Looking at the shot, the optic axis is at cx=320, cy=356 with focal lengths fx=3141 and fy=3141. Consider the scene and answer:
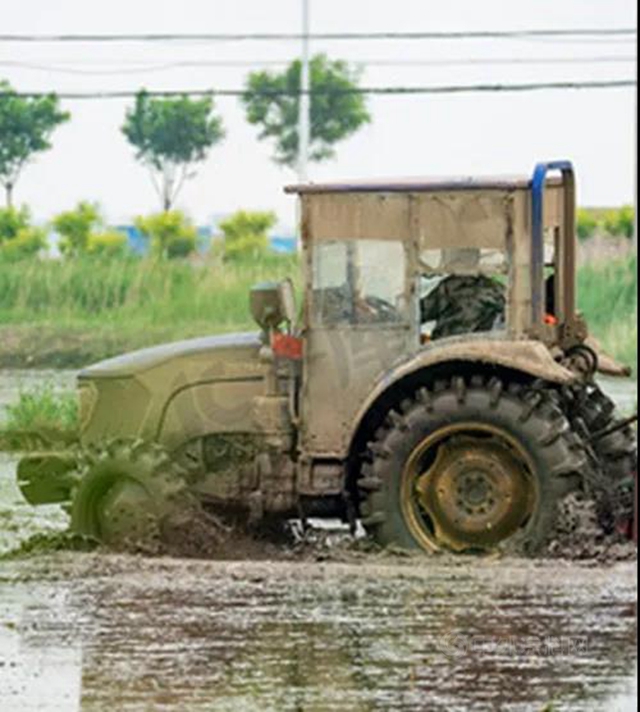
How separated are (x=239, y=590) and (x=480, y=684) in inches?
126

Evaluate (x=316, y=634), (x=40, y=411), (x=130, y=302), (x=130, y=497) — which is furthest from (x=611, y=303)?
(x=316, y=634)

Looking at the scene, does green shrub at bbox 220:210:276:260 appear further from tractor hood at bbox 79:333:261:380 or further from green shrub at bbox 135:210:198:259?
tractor hood at bbox 79:333:261:380

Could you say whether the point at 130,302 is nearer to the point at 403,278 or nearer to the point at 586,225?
the point at 586,225

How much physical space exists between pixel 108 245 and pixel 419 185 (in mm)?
30106

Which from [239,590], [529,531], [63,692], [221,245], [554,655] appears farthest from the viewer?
[221,245]

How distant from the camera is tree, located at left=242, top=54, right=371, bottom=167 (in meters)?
45.7

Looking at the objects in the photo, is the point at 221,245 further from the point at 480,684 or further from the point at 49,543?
the point at 480,684

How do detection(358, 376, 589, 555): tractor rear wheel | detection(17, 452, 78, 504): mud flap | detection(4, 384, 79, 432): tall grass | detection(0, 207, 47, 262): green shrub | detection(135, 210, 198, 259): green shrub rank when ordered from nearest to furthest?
detection(358, 376, 589, 555): tractor rear wheel, detection(17, 452, 78, 504): mud flap, detection(4, 384, 79, 432): tall grass, detection(135, 210, 198, 259): green shrub, detection(0, 207, 47, 262): green shrub

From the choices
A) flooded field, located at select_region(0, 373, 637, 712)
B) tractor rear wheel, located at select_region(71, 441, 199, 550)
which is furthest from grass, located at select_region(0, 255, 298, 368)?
flooded field, located at select_region(0, 373, 637, 712)

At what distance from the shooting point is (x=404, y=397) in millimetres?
15836

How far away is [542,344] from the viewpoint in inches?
620

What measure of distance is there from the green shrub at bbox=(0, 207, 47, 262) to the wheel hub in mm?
28979

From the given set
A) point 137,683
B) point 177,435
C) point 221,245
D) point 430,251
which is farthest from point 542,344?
point 221,245

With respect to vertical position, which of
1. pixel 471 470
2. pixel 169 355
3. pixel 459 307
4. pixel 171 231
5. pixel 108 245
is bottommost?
pixel 471 470
